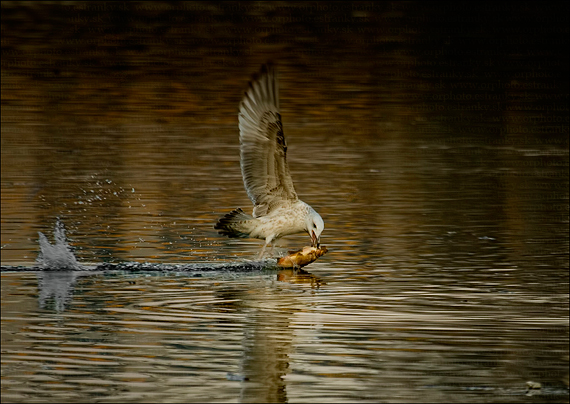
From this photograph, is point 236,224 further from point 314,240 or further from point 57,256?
point 57,256

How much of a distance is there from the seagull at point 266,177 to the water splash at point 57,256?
1.24 m

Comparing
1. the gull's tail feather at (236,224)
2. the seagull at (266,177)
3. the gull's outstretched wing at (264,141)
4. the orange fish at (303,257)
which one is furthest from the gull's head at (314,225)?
the gull's tail feather at (236,224)

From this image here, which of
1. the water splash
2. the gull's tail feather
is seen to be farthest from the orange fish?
the water splash

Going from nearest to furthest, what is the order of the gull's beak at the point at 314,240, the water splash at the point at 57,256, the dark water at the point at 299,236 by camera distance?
the dark water at the point at 299,236 < the water splash at the point at 57,256 < the gull's beak at the point at 314,240

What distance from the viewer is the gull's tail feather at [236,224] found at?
43.2ft

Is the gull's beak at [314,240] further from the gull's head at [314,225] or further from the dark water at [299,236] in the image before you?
the dark water at [299,236]

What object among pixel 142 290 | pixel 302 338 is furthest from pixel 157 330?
pixel 142 290

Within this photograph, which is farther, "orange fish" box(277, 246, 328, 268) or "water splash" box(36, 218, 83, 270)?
"orange fish" box(277, 246, 328, 268)

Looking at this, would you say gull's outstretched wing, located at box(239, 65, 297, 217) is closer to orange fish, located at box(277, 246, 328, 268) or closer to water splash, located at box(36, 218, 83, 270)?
orange fish, located at box(277, 246, 328, 268)

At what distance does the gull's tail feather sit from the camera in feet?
43.2

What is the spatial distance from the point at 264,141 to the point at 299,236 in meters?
2.53

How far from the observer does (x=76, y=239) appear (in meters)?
14.7

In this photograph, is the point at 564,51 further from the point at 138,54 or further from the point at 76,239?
the point at 76,239

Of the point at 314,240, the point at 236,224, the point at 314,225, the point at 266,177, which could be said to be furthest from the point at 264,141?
the point at 314,240
